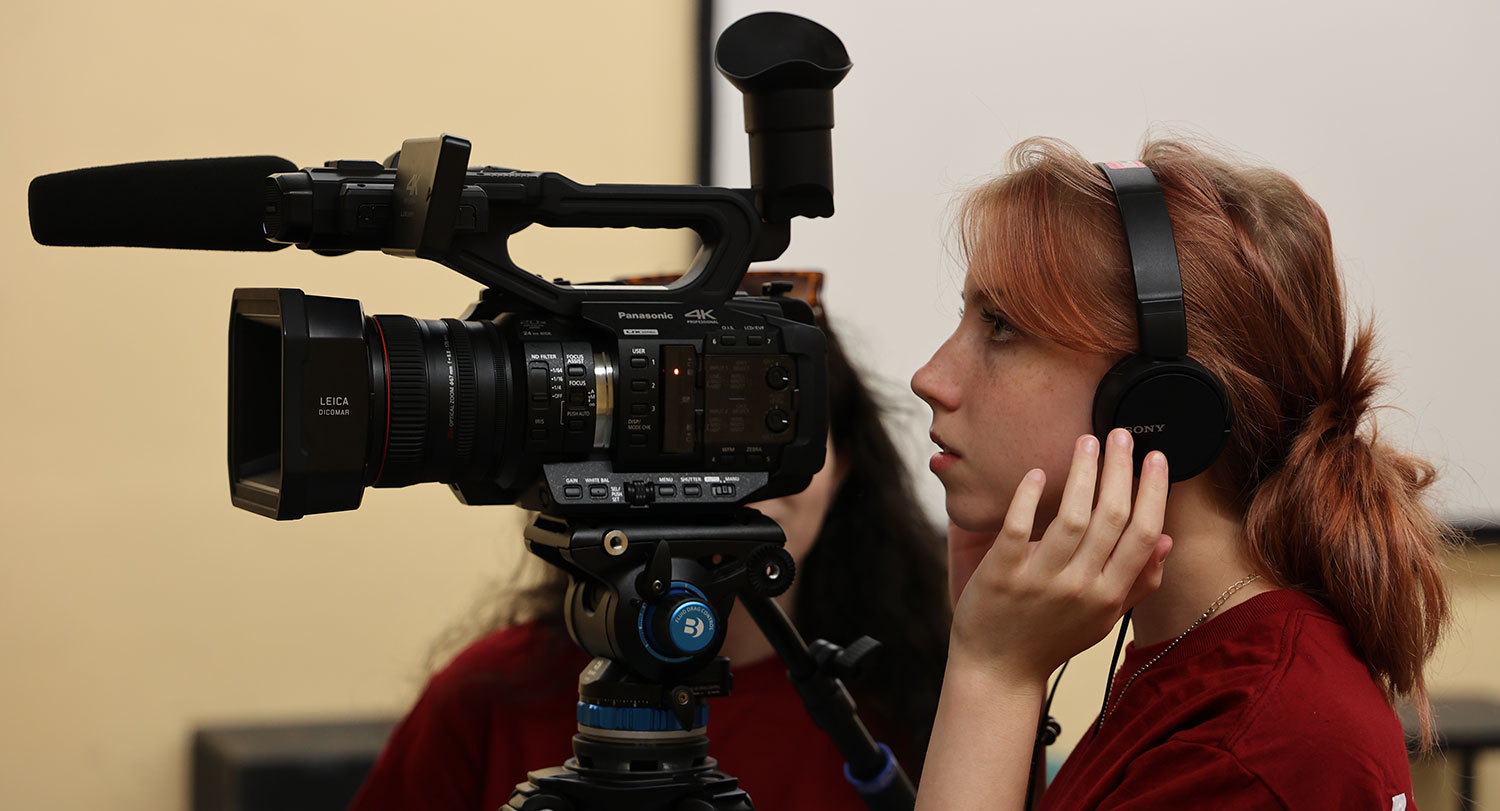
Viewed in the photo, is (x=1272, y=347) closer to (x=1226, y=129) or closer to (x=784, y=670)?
(x=784, y=670)

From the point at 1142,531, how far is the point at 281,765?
47.4 inches

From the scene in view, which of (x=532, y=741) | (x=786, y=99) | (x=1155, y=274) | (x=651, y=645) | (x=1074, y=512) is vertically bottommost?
(x=532, y=741)

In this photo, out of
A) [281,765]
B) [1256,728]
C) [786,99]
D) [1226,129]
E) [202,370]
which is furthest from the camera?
[1226,129]

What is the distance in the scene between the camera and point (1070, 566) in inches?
30.0

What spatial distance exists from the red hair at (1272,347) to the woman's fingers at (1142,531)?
7cm

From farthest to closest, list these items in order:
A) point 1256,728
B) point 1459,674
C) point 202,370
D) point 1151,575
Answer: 1. point 1459,674
2. point 202,370
3. point 1151,575
4. point 1256,728

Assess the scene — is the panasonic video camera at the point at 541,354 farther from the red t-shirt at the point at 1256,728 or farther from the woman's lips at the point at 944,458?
the red t-shirt at the point at 1256,728

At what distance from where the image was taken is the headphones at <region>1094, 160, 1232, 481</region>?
758 mm

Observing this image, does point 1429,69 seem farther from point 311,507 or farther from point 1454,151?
point 311,507

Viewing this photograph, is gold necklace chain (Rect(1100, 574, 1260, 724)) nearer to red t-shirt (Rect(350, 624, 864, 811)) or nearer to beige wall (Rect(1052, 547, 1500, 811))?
red t-shirt (Rect(350, 624, 864, 811))

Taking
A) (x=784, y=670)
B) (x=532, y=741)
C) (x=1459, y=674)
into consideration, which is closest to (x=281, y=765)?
(x=532, y=741)

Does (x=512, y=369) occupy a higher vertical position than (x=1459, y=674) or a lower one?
higher

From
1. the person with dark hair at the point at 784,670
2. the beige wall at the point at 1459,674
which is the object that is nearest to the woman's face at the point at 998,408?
the person with dark hair at the point at 784,670

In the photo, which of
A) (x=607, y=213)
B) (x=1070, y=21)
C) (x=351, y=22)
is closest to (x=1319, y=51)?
(x=1070, y=21)
